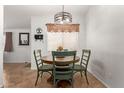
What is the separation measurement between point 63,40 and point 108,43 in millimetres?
2183

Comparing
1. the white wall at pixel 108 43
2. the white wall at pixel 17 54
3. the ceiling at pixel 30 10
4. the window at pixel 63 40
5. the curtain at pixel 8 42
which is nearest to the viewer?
the white wall at pixel 108 43

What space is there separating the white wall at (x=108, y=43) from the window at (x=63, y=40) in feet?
2.38

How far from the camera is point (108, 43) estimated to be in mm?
3275

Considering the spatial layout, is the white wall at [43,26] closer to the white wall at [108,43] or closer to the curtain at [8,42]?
the white wall at [108,43]

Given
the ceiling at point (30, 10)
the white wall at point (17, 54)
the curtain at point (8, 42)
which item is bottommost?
the white wall at point (17, 54)

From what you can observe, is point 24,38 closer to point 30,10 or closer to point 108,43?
point 30,10

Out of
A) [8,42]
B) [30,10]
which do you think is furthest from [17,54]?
[30,10]

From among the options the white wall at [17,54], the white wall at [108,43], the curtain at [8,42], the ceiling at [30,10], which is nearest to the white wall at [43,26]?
the ceiling at [30,10]

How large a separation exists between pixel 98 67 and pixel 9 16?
146 inches

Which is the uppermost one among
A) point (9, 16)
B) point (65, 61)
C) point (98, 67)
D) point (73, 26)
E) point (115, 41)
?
point (9, 16)

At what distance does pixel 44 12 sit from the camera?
16.6ft

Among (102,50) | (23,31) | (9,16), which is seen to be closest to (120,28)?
(102,50)

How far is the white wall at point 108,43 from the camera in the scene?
2710 millimetres

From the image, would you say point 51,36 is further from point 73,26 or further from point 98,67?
point 98,67
